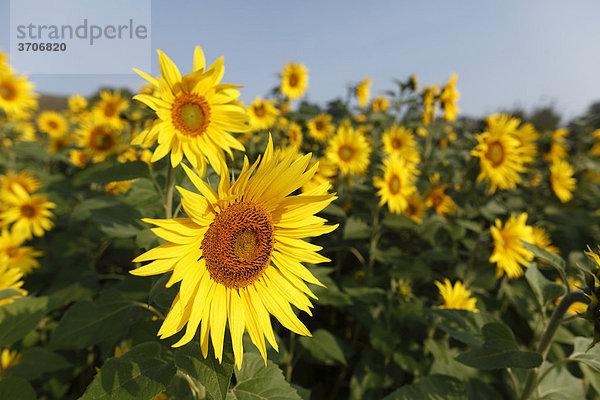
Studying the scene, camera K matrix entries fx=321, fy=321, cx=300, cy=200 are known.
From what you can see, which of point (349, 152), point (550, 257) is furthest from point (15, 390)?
point (349, 152)

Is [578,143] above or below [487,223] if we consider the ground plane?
above

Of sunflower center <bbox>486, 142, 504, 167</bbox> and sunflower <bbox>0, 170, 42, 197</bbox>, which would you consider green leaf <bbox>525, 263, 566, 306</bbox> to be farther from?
sunflower <bbox>0, 170, 42, 197</bbox>

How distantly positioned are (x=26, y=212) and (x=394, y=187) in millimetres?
4069

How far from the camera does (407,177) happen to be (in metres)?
3.71

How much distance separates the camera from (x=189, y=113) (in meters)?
1.53

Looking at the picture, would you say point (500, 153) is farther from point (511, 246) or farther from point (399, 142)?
point (399, 142)

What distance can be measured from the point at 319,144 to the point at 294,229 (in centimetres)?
422

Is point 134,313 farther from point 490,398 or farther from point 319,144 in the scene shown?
point 319,144

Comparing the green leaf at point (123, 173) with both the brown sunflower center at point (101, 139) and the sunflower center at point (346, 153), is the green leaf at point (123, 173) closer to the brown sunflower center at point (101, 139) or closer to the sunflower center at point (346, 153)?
the brown sunflower center at point (101, 139)

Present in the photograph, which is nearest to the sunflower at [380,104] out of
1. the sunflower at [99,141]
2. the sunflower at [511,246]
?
the sunflower at [511,246]

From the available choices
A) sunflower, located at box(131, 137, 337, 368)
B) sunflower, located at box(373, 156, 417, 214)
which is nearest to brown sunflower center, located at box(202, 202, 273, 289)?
sunflower, located at box(131, 137, 337, 368)

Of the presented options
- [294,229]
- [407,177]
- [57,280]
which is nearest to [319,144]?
[407,177]

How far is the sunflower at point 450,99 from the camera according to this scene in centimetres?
519

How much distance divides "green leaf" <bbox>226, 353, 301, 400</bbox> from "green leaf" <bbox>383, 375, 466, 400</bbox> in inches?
35.2
